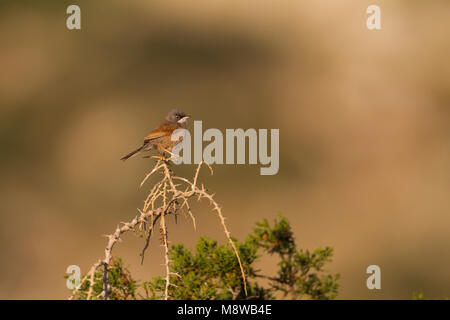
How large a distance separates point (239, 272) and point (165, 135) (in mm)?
4111

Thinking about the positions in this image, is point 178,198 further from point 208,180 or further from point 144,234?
point 208,180

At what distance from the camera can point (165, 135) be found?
27.3 feet

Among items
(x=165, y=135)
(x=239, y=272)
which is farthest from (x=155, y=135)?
(x=239, y=272)

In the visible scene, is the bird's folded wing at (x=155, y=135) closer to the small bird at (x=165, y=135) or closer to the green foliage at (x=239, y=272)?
the small bird at (x=165, y=135)

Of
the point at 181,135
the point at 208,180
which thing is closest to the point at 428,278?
the point at 208,180

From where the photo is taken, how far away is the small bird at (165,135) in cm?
816

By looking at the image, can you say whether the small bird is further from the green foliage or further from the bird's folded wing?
the green foliage

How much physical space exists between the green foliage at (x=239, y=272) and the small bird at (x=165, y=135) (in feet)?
11.3

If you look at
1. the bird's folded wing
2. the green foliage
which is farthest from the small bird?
the green foliage

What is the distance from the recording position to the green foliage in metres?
4.46

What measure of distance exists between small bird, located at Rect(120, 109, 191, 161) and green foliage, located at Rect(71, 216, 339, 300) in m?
3.43

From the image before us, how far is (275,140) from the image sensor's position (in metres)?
18.2

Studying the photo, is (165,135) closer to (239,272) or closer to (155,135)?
(155,135)
